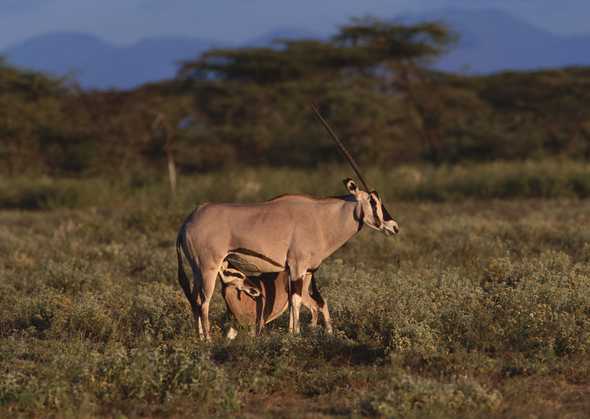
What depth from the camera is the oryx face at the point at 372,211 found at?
7902 mm

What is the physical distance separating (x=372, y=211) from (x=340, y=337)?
122 centimetres

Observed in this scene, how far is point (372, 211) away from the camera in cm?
793

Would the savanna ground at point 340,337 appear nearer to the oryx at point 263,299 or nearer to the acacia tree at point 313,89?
the oryx at point 263,299

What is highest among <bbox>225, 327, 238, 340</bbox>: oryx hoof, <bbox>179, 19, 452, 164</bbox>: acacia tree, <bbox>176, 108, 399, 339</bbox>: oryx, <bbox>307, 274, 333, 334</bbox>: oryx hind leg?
<bbox>176, 108, 399, 339</bbox>: oryx

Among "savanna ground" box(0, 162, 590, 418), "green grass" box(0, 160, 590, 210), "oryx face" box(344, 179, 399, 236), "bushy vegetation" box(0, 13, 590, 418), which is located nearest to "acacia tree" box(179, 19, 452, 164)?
"bushy vegetation" box(0, 13, 590, 418)

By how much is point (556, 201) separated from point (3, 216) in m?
11.6

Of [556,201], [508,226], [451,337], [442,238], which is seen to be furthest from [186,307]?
[556,201]

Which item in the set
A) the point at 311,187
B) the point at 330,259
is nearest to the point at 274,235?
the point at 330,259

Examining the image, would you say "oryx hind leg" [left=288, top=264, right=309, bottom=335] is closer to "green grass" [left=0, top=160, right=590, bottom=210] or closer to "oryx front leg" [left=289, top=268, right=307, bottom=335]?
"oryx front leg" [left=289, top=268, right=307, bottom=335]

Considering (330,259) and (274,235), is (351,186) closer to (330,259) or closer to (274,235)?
(274,235)

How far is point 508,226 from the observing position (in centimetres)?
1406

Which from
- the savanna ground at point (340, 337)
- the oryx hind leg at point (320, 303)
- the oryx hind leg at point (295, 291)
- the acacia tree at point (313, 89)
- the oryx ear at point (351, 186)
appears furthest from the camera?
the acacia tree at point (313, 89)

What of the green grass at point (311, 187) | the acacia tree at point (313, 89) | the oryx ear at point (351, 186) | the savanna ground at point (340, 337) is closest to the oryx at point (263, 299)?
the savanna ground at point (340, 337)

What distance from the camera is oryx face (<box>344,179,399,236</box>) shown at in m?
7.90
